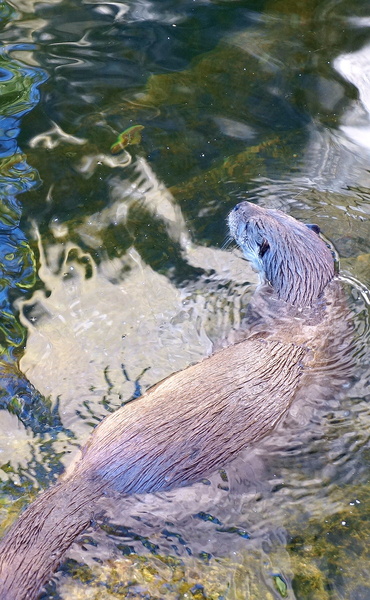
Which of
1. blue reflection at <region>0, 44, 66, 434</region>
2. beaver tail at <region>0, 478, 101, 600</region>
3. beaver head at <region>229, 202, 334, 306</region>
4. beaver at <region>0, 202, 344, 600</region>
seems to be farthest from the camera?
beaver head at <region>229, 202, 334, 306</region>

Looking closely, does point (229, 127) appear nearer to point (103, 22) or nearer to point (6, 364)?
point (103, 22)

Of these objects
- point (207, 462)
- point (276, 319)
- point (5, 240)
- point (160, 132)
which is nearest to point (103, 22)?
point (160, 132)

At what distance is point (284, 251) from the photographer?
4039 mm

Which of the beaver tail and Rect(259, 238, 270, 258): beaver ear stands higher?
the beaver tail

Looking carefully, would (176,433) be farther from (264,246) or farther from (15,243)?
(15,243)

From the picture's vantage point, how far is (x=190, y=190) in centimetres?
438

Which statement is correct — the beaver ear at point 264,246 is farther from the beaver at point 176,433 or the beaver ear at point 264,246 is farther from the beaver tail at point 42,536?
the beaver tail at point 42,536

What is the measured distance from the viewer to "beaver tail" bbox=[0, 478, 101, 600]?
8.00 feet

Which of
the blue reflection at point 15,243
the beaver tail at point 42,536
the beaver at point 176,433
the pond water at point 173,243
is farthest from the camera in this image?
the blue reflection at point 15,243

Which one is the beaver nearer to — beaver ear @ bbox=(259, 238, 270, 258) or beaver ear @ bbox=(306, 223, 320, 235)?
beaver ear @ bbox=(259, 238, 270, 258)

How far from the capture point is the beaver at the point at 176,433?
2.57 metres

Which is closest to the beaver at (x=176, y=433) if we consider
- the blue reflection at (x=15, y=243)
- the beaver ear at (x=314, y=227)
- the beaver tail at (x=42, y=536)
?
the beaver tail at (x=42, y=536)

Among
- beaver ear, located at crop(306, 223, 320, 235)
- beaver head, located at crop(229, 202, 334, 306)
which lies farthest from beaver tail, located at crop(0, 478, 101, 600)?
beaver ear, located at crop(306, 223, 320, 235)

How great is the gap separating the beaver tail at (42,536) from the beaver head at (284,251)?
1.69 metres
